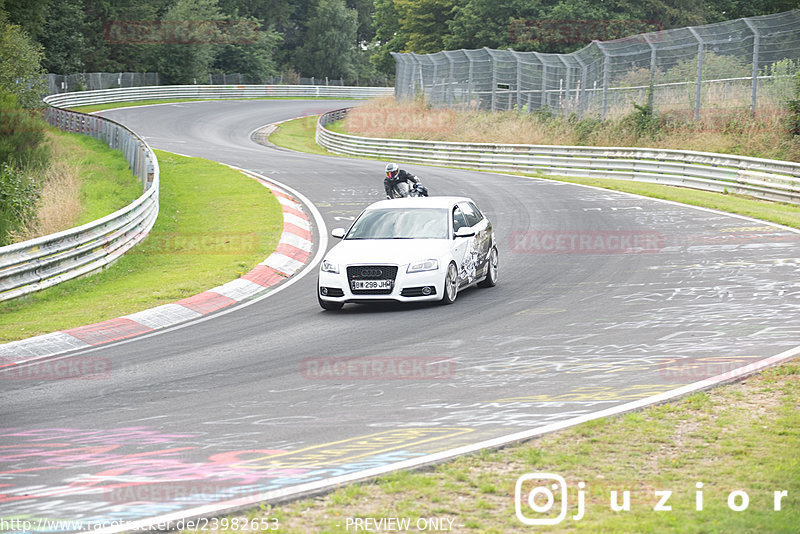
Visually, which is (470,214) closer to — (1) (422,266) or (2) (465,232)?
(2) (465,232)

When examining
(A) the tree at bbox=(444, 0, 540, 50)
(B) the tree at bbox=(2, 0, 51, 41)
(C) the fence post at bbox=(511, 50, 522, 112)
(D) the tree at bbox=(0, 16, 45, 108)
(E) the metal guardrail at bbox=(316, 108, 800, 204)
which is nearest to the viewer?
(E) the metal guardrail at bbox=(316, 108, 800, 204)

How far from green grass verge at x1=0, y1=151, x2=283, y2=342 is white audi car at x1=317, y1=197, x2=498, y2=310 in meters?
2.69

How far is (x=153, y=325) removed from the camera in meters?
12.5

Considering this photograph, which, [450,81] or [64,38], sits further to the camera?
[64,38]

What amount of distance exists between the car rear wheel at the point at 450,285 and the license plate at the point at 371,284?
78 centimetres

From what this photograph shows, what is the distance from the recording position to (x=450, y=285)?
13078mm

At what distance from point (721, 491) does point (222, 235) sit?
1617 centimetres

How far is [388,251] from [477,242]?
5.42 ft

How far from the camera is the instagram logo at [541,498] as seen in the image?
5094 mm

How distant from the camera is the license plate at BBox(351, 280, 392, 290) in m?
12.7

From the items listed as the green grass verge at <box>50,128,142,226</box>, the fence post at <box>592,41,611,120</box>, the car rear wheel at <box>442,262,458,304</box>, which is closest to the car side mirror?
the car rear wheel at <box>442,262,458,304</box>

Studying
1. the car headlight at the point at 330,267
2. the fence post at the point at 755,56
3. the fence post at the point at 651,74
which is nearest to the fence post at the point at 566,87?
the fence post at the point at 651,74

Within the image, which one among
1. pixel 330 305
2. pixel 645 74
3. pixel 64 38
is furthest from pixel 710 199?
pixel 64 38

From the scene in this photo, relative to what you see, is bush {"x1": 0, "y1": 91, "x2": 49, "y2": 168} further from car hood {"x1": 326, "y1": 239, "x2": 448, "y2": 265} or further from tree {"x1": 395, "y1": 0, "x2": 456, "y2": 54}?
tree {"x1": 395, "y1": 0, "x2": 456, "y2": 54}
